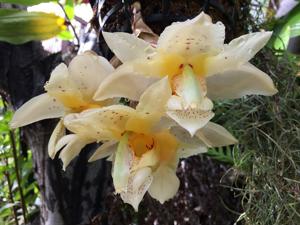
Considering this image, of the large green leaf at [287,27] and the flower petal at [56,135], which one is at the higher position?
the flower petal at [56,135]

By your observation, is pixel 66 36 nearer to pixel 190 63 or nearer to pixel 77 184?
pixel 77 184

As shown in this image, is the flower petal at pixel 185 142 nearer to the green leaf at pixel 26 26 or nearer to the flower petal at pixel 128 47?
the flower petal at pixel 128 47

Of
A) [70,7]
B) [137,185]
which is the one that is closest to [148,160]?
[137,185]

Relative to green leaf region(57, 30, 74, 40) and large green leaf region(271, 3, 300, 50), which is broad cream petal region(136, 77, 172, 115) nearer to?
large green leaf region(271, 3, 300, 50)

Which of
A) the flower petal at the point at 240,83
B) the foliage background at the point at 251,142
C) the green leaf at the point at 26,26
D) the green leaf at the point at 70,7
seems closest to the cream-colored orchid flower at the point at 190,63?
the flower petal at the point at 240,83

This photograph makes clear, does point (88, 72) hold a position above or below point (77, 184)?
above

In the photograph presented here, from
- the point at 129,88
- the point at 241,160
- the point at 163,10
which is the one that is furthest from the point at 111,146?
the point at 241,160

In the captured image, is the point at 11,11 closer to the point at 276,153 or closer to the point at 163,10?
the point at 163,10
